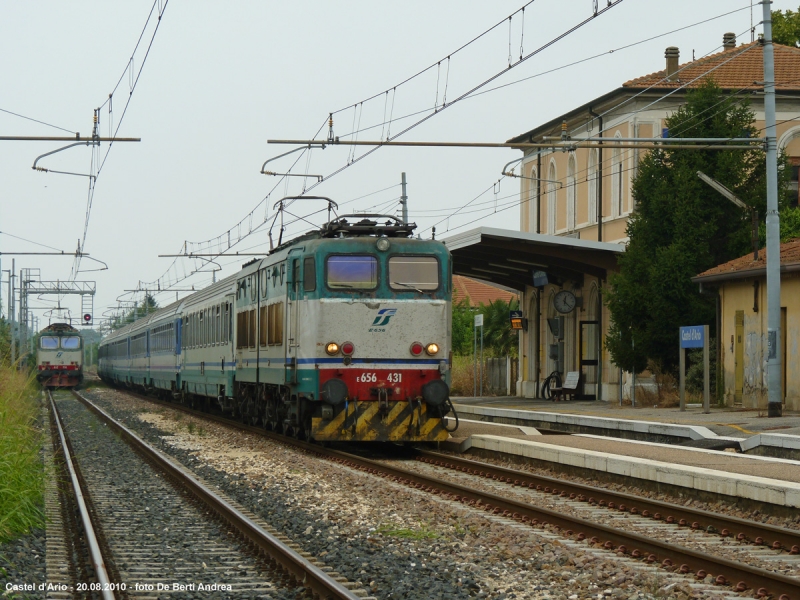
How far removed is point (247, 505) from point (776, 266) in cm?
1278

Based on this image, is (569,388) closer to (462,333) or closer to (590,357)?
(590,357)

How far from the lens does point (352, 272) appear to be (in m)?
17.7

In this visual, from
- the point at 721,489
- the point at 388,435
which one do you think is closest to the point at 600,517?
the point at 721,489

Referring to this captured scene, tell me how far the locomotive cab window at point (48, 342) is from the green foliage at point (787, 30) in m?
35.1

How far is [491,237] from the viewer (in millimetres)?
28641

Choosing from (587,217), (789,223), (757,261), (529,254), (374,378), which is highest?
(587,217)

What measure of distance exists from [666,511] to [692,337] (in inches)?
509

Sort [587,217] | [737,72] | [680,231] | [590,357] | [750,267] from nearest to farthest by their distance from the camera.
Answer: [750,267], [680,231], [590,357], [737,72], [587,217]

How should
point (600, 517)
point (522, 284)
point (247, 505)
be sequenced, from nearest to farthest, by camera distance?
point (600, 517) → point (247, 505) → point (522, 284)

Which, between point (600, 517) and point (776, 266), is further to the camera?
point (776, 266)

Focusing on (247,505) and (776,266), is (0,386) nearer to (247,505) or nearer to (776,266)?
(247,505)

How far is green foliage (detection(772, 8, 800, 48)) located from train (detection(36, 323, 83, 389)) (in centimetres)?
3468

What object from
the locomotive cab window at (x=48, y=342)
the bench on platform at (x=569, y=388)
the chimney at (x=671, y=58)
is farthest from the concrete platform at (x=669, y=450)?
the locomotive cab window at (x=48, y=342)

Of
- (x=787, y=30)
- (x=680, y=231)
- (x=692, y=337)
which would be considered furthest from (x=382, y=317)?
(x=787, y=30)
